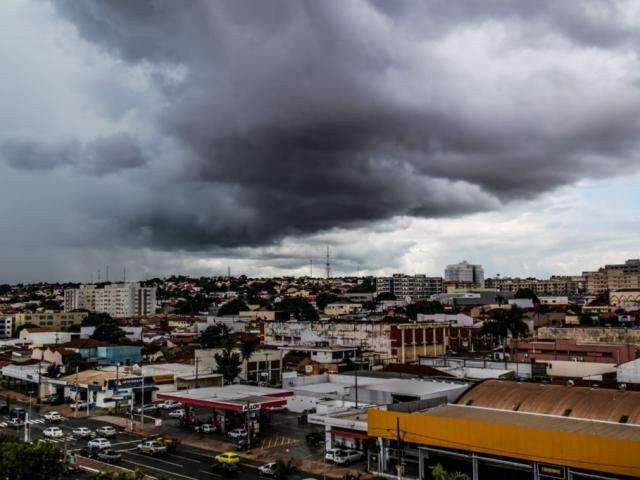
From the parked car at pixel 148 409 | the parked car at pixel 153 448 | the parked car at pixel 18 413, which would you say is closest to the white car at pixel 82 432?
the parked car at pixel 153 448

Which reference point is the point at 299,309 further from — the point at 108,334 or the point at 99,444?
the point at 99,444

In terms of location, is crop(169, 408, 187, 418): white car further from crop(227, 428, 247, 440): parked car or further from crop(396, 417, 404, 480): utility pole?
crop(396, 417, 404, 480): utility pole

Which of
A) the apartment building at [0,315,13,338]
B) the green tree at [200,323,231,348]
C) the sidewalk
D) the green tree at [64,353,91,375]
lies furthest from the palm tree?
the apartment building at [0,315,13,338]

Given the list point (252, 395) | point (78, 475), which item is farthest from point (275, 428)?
point (78, 475)

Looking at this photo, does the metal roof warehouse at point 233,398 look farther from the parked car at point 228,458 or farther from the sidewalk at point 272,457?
the parked car at point 228,458

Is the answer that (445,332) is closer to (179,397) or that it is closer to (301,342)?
(301,342)
